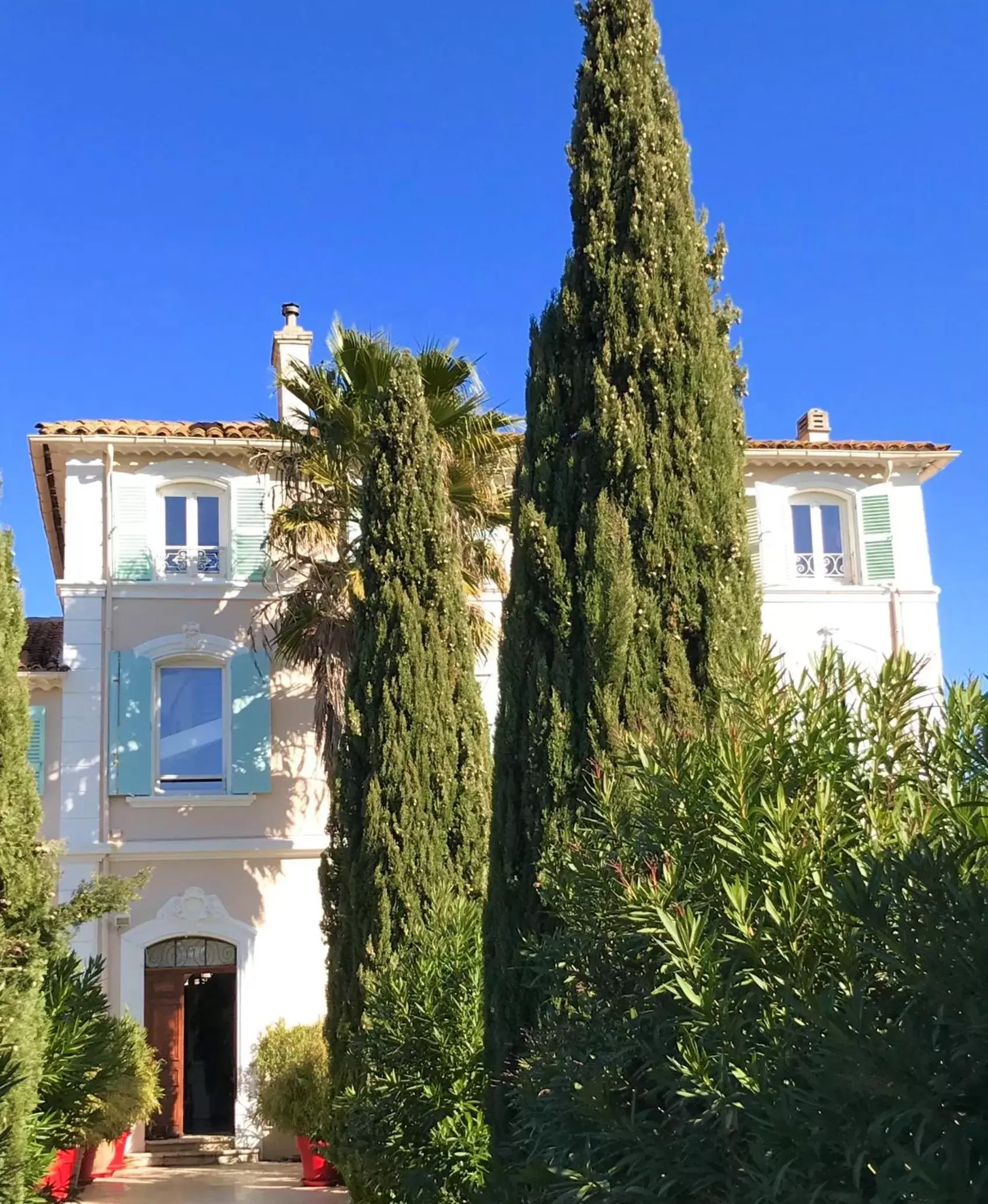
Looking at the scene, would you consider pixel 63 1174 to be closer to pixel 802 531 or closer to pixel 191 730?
pixel 191 730

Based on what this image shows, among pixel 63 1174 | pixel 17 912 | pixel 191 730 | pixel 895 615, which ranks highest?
pixel 895 615

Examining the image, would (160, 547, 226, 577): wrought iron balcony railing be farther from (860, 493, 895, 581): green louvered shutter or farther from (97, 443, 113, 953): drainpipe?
(860, 493, 895, 581): green louvered shutter

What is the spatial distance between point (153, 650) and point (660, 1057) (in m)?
14.6

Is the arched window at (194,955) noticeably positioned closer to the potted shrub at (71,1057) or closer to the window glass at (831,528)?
the potted shrub at (71,1057)

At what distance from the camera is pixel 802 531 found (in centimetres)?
1948

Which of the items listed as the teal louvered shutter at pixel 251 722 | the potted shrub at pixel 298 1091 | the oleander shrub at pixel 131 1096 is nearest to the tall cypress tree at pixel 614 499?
the oleander shrub at pixel 131 1096

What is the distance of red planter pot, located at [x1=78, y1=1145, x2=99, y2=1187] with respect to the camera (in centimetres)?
1456

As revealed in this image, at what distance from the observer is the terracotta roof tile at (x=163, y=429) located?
17688 millimetres

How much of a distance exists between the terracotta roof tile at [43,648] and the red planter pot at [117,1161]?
20.0ft

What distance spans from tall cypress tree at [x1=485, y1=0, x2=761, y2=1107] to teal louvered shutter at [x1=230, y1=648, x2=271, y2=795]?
442 inches

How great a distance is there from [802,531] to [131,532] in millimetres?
9924

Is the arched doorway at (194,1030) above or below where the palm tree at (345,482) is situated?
below

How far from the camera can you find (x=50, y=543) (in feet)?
73.0

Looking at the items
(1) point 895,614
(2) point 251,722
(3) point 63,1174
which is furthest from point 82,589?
(1) point 895,614
